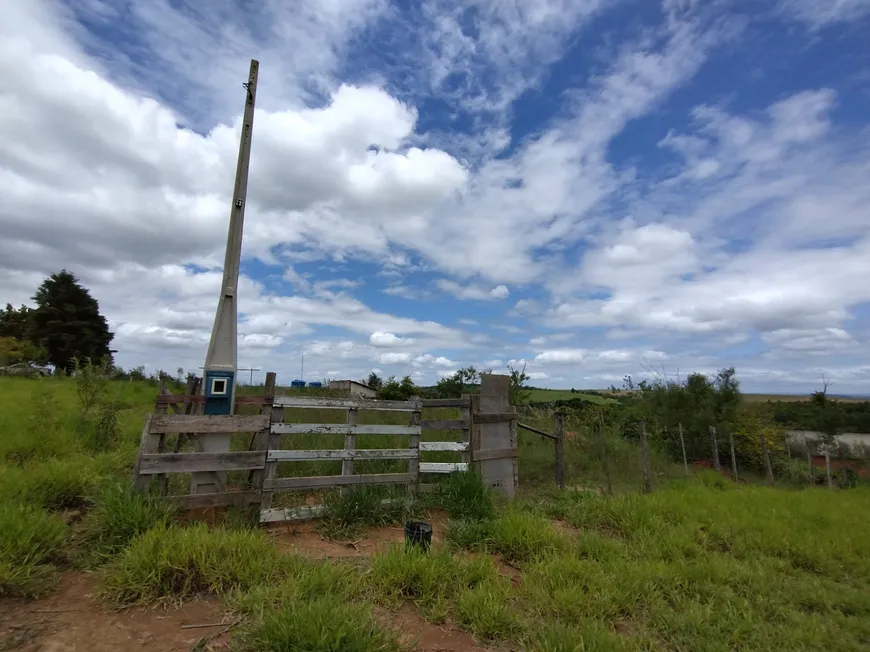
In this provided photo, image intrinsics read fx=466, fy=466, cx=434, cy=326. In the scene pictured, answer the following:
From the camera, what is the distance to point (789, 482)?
11.9 meters

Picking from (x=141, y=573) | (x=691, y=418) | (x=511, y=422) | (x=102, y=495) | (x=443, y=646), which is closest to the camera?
(x=443, y=646)

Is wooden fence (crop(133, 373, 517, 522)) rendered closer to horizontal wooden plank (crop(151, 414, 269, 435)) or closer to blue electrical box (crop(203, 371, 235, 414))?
horizontal wooden plank (crop(151, 414, 269, 435))

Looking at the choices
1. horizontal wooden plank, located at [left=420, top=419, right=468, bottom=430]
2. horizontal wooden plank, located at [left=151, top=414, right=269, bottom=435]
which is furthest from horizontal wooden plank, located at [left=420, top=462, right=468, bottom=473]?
horizontal wooden plank, located at [left=151, top=414, right=269, bottom=435]

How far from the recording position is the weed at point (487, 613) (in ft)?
11.0

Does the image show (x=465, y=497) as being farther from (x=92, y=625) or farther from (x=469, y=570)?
(x=92, y=625)

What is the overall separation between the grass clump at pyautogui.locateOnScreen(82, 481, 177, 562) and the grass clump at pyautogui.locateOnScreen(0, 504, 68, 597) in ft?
0.79

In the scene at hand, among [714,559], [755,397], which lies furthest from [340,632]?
[755,397]

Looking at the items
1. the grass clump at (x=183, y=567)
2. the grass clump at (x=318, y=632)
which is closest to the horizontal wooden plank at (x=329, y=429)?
the grass clump at (x=183, y=567)

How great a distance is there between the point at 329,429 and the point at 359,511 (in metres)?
1.03

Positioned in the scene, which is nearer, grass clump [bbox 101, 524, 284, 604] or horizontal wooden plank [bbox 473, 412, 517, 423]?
grass clump [bbox 101, 524, 284, 604]

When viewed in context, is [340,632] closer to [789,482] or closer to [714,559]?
[714,559]

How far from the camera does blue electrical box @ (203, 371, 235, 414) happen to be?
5.19m

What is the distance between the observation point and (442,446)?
21.8 feet

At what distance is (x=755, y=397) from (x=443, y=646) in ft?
62.6
